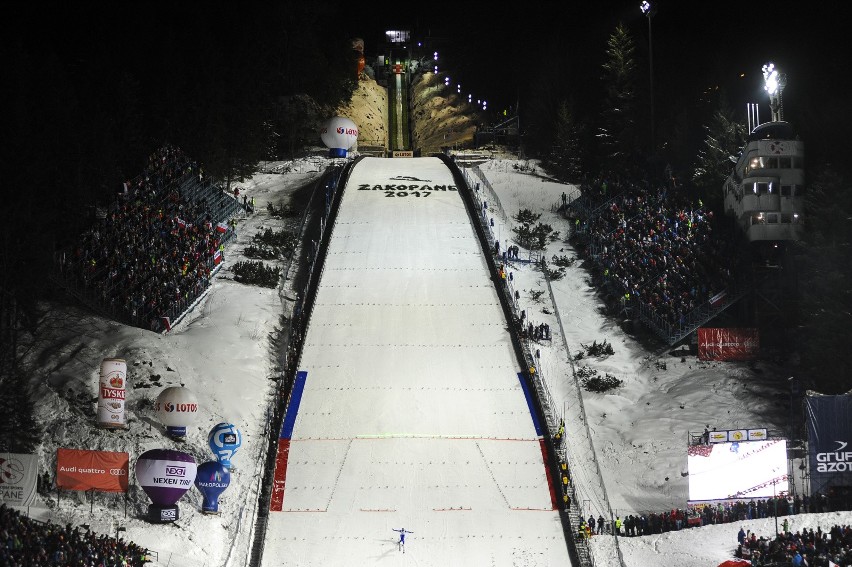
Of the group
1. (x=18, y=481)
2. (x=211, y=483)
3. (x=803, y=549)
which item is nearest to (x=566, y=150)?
(x=211, y=483)

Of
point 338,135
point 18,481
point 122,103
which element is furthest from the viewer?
point 338,135

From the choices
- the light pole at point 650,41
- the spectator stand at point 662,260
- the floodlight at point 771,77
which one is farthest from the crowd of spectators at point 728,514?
the light pole at point 650,41

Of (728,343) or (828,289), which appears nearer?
(828,289)

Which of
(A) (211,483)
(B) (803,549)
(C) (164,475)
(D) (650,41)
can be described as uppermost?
(D) (650,41)

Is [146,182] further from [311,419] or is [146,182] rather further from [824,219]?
[824,219]

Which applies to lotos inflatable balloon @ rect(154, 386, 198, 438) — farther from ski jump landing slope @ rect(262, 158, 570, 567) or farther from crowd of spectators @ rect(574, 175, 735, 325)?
crowd of spectators @ rect(574, 175, 735, 325)

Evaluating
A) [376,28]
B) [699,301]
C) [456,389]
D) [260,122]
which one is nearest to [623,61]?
[260,122]

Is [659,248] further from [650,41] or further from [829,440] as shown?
[829,440]

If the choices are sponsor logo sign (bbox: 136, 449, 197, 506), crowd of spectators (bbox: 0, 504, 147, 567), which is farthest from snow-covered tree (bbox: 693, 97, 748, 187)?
crowd of spectators (bbox: 0, 504, 147, 567)
